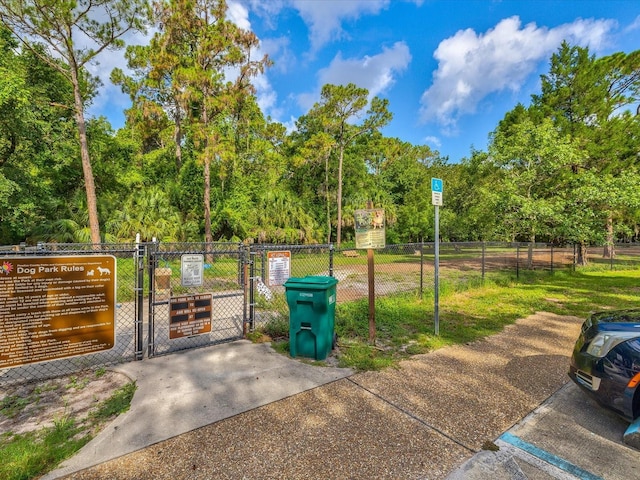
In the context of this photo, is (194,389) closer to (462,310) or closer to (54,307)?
(54,307)

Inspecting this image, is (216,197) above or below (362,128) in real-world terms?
below

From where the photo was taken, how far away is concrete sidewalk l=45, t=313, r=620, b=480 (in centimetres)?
236

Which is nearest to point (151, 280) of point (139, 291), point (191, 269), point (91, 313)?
point (139, 291)

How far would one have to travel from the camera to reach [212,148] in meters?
18.6

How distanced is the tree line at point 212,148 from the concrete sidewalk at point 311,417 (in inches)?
444

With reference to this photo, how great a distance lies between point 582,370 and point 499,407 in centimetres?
83

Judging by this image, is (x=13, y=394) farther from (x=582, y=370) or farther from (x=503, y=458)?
(x=582, y=370)

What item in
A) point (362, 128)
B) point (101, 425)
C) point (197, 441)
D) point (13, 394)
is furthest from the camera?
point (362, 128)

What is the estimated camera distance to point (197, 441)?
8.62 feet

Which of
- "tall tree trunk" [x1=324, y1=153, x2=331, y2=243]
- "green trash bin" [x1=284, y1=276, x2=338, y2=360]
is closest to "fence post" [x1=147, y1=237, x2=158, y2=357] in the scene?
"green trash bin" [x1=284, y1=276, x2=338, y2=360]

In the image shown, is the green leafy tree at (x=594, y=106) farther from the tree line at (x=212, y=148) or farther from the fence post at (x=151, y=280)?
the fence post at (x=151, y=280)

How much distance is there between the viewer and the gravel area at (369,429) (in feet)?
7.66

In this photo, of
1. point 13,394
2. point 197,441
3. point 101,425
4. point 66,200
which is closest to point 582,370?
point 197,441

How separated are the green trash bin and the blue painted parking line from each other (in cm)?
227
